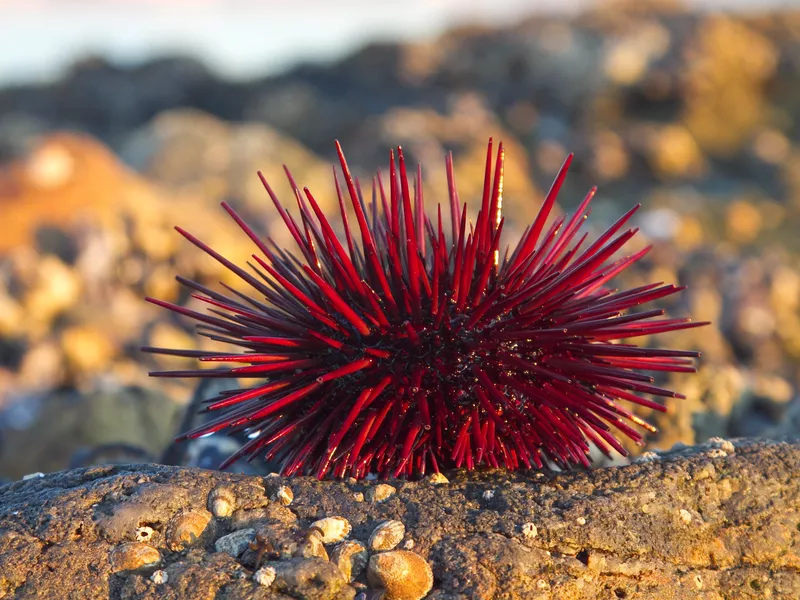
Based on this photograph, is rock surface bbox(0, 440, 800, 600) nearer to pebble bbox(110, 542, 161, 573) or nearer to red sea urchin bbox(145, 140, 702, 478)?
pebble bbox(110, 542, 161, 573)

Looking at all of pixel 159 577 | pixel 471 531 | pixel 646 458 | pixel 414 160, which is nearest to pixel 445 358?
pixel 471 531

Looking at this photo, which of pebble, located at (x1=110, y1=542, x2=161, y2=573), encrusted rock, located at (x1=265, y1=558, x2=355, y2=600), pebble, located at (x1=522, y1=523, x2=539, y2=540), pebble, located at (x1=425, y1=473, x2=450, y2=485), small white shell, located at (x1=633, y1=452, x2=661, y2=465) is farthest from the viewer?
small white shell, located at (x1=633, y1=452, x2=661, y2=465)

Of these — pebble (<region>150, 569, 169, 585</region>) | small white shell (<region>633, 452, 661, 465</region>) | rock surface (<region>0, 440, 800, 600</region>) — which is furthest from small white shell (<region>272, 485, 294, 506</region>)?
small white shell (<region>633, 452, 661, 465</region>)

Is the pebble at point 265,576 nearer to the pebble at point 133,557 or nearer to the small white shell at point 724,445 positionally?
the pebble at point 133,557

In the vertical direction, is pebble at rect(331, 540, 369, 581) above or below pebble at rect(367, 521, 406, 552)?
below

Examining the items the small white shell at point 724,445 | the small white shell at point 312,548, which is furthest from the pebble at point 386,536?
the small white shell at point 724,445

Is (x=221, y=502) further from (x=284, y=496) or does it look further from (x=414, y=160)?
(x=414, y=160)
